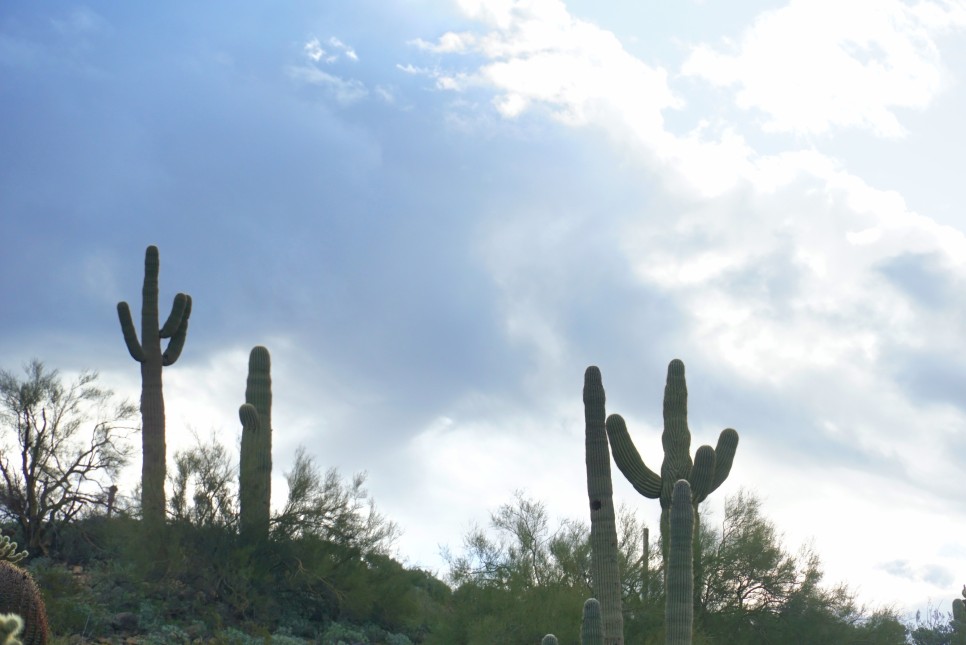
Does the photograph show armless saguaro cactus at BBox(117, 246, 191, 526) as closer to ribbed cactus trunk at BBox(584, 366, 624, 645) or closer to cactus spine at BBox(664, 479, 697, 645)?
ribbed cactus trunk at BBox(584, 366, 624, 645)

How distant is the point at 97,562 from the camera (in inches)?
942

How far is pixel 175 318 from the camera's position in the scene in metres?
26.7

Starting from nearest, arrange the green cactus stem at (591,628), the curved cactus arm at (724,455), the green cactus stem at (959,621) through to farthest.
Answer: the green cactus stem at (591,628), the curved cactus arm at (724,455), the green cactus stem at (959,621)

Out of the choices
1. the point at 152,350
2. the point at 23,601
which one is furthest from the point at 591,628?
the point at 152,350

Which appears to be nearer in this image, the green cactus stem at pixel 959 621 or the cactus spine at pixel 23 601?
the cactus spine at pixel 23 601

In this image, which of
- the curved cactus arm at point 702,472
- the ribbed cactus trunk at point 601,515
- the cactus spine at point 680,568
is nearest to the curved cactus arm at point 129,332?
the ribbed cactus trunk at point 601,515

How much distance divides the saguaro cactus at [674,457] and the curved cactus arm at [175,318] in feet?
34.4

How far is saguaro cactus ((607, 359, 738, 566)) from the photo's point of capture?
2175cm

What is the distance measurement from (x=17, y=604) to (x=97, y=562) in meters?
16.1

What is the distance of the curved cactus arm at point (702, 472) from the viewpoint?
21.6 metres

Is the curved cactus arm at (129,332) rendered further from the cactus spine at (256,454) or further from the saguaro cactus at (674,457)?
the saguaro cactus at (674,457)

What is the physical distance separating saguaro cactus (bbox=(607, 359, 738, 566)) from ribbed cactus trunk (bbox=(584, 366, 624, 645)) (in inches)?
52.4

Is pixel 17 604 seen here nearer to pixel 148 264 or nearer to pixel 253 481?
pixel 253 481

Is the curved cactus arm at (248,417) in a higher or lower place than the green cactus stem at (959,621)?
higher
